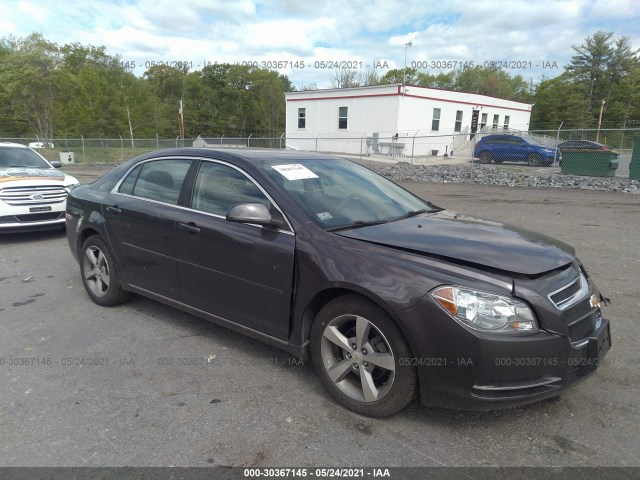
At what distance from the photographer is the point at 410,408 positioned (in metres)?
2.96

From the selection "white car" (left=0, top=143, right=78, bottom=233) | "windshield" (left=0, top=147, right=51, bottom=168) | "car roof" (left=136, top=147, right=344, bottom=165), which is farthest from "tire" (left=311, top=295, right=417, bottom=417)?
"windshield" (left=0, top=147, right=51, bottom=168)

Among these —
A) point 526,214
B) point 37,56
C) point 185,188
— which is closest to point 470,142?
point 526,214

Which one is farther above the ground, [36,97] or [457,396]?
[36,97]

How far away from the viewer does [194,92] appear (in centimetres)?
6750

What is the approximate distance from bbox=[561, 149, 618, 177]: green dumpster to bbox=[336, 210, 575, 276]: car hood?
600 inches

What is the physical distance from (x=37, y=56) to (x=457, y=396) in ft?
149

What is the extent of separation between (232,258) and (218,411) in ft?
3.49

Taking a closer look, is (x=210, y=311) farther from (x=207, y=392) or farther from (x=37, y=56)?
(x=37, y=56)

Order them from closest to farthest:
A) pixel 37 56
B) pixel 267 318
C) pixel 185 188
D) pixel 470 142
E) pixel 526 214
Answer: pixel 267 318 < pixel 185 188 < pixel 526 214 < pixel 470 142 < pixel 37 56

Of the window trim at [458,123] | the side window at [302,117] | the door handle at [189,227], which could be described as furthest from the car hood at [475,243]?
the window trim at [458,123]

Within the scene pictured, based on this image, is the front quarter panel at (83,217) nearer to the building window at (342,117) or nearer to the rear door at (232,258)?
the rear door at (232,258)

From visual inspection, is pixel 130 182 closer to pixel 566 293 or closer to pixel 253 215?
pixel 253 215

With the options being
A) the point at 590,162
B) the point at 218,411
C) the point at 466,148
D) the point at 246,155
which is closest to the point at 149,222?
the point at 246,155

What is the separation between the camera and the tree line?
132 feet
